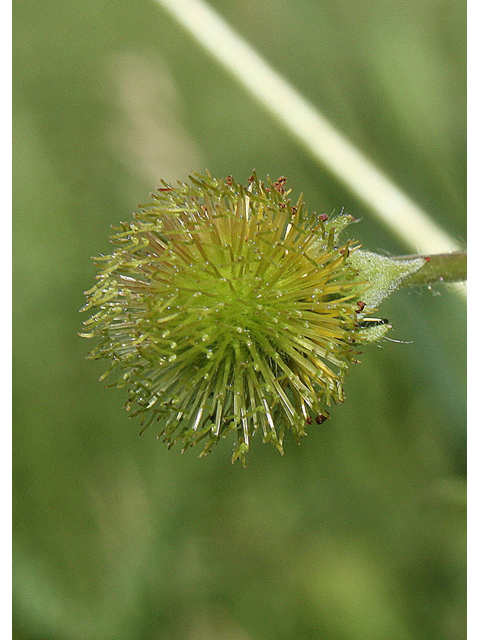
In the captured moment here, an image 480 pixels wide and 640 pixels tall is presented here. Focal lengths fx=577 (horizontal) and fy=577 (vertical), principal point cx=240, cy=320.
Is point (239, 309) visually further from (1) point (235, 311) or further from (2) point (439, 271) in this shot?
(2) point (439, 271)

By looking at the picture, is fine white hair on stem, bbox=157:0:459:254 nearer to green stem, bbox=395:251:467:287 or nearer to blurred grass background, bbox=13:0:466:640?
blurred grass background, bbox=13:0:466:640

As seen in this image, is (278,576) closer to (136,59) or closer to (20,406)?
(20,406)

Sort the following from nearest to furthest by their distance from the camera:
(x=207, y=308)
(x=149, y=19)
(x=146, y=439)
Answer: (x=207, y=308)
(x=146, y=439)
(x=149, y=19)

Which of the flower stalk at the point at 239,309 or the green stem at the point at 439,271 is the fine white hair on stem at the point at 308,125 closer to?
the green stem at the point at 439,271

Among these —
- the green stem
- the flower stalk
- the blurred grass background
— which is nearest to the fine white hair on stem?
the blurred grass background

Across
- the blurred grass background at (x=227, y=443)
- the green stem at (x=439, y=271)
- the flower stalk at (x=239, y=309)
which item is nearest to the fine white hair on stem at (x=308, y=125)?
the blurred grass background at (x=227, y=443)

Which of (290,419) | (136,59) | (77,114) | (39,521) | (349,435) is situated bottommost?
(39,521)
